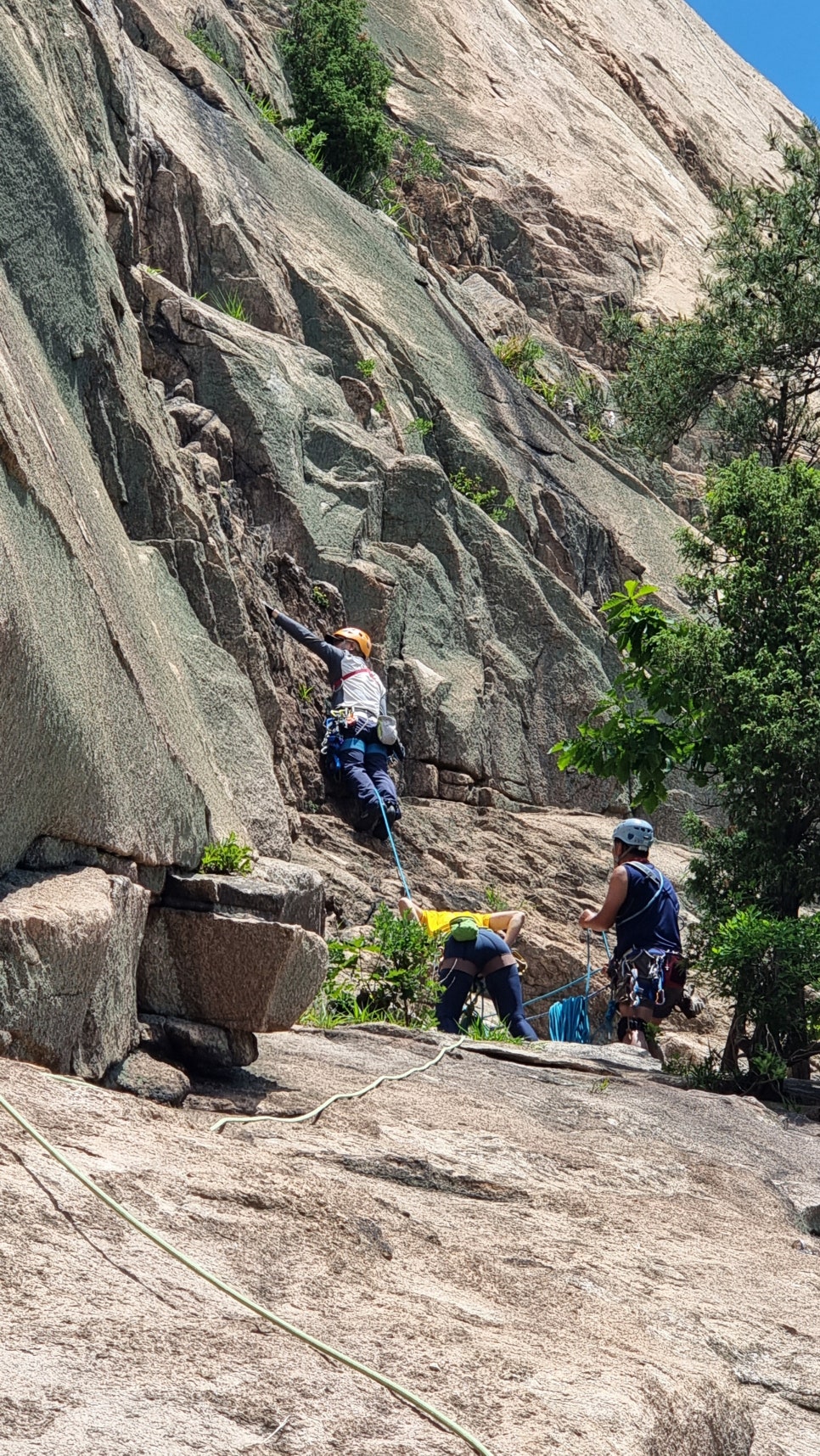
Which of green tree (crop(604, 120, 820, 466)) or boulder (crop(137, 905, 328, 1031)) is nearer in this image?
boulder (crop(137, 905, 328, 1031))

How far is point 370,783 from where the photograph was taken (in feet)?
38.8

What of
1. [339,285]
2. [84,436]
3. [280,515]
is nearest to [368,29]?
[339,285]

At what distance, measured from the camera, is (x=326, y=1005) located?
8.34 metres

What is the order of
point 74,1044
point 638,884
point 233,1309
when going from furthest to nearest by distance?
point 638,884 → point 74,1044 → point 233,1309

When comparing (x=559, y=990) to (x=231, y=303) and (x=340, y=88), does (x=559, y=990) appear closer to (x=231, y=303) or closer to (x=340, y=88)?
(x=231, y=303)

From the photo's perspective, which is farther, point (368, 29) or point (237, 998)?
point (368, 29)

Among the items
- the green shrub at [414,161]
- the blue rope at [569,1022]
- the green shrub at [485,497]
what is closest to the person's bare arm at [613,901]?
the blue rope at [569,1022]

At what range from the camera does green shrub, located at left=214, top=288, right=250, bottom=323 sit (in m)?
14.8

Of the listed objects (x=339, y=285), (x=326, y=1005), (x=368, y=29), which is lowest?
(x=326, y=1005)

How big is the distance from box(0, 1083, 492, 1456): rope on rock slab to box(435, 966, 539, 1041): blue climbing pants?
5.52 metres

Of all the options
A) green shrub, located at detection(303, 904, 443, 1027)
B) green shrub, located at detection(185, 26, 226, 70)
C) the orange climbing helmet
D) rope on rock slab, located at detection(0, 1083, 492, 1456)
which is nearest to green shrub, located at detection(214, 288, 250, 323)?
the orange climbing helmet

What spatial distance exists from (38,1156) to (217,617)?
7.40 metres

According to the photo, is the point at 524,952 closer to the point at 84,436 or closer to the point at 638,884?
the point at 638,884

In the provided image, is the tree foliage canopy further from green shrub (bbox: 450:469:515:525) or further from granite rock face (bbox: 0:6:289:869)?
green shrub (bbox: 450:469:515:525)
